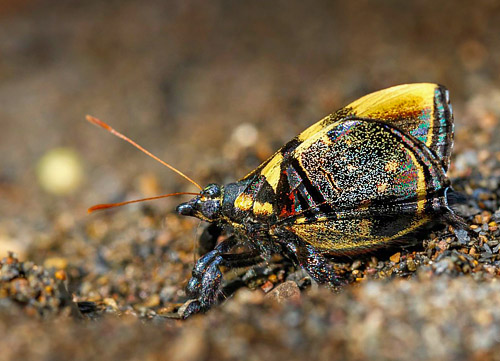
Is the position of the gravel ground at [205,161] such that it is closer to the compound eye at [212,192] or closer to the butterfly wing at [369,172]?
the butterfly wing at [369,172]

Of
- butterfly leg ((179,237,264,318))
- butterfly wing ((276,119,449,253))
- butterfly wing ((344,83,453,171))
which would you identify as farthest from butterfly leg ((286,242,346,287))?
butterfly wing ((344,83,453,171))

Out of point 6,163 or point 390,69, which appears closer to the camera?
point 390,69

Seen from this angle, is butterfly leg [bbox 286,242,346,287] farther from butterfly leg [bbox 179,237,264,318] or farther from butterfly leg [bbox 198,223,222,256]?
butterfly leg [bbox 198,223,222,256]

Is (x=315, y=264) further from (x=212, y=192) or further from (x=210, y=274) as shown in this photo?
(x=212, y=192)

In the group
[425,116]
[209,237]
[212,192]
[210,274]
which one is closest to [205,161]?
[209,237]

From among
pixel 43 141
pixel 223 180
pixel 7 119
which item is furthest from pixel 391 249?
pixel 7 119

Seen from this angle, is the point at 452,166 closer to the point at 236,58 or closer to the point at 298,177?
the point at 298,177
